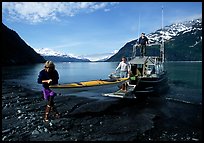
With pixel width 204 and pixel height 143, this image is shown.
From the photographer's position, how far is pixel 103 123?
11039 mm

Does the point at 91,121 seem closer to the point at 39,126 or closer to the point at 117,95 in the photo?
the point at 39,126

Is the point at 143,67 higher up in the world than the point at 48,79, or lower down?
higher up

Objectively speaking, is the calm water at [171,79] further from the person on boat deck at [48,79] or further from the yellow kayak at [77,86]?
the person on boat deck at [48,79]

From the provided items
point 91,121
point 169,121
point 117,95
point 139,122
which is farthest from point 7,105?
point 169,121

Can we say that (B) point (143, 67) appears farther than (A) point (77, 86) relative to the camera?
Yes

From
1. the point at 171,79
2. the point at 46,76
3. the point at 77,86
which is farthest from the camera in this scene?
the point at 171,79

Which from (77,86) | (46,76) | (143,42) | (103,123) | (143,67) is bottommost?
(103,123)

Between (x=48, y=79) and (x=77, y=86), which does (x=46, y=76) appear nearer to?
(x=48, y=79)

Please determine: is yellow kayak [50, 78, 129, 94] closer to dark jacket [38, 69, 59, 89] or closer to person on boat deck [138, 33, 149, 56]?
dark jacket [38, 69, 59, 89]

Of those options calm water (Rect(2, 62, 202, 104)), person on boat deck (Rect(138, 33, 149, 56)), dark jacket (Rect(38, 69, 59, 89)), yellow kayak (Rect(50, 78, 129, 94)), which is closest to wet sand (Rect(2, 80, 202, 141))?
yellow kayak (Rect(50, 78, 129, 94))

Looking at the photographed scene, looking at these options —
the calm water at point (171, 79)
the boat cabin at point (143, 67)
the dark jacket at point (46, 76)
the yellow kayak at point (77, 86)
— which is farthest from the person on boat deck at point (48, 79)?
the boat cabin at point (143, 67)

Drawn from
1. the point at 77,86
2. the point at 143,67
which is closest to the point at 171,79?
the point at 143,67

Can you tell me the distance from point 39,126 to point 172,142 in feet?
21.3

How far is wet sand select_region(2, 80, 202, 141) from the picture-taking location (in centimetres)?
920
